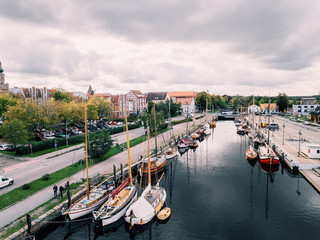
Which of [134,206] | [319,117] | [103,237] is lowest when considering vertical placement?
[103,237]

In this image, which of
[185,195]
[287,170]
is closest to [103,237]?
[185,195]

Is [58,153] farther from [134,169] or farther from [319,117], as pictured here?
[319,117]

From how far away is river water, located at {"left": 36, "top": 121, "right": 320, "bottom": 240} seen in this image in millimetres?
19078

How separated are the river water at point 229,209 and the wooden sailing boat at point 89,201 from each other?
4.26 ft

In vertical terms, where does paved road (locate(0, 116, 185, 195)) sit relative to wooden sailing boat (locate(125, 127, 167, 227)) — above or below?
above

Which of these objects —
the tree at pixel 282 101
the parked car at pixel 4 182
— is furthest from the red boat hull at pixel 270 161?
the tree at pixel 282 101

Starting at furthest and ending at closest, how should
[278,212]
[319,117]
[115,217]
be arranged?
1. [319,117]
2. [278,212]
3. [115,217]

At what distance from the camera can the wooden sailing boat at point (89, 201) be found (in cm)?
2011

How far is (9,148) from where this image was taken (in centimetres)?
4109

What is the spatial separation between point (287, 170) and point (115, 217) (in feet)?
97.3

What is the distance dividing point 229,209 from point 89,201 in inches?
599

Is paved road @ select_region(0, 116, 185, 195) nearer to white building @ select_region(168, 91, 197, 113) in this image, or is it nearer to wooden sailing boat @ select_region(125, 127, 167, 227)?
wooden sailing boat @ select_region(125, 127, 167, 227)

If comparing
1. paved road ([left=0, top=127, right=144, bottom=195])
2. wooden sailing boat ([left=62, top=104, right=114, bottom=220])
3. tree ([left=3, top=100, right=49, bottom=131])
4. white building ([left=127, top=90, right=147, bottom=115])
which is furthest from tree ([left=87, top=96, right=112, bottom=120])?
wooden sailing boat ([left=62, top=104, right=114, bottom=220])

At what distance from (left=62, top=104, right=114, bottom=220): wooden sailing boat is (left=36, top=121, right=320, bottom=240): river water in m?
1.30
